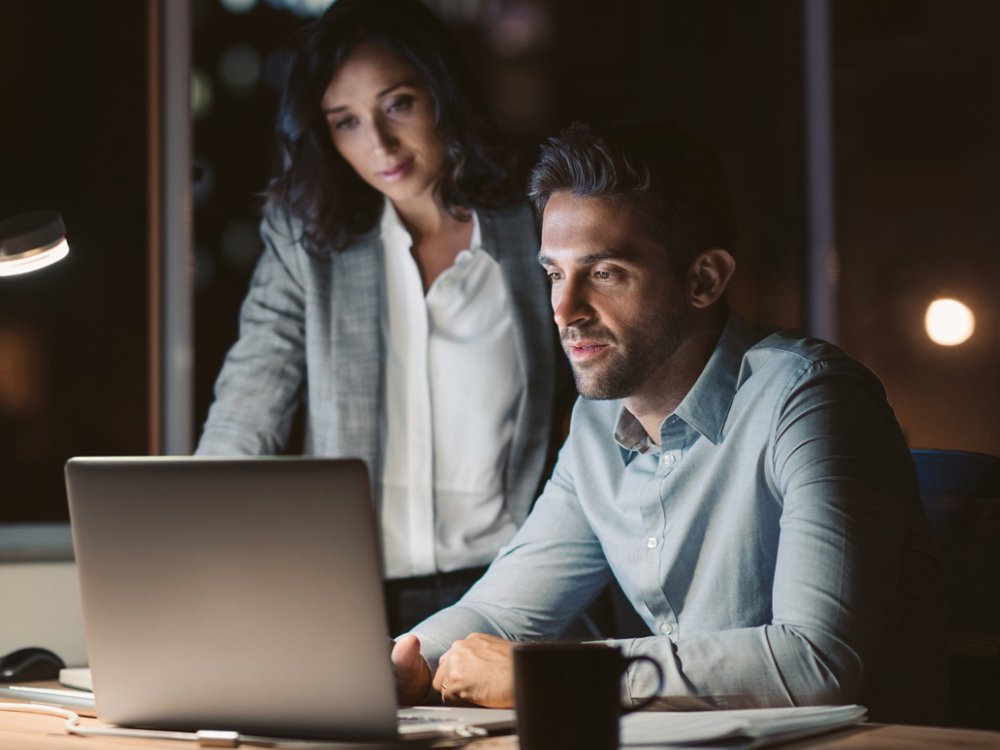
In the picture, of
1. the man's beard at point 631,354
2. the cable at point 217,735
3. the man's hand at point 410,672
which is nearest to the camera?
the cable at point 217,735

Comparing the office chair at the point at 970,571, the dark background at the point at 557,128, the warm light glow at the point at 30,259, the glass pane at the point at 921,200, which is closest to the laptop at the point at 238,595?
the warm light glow at the point at 30,259

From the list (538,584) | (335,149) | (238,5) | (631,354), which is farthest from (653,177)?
(238,5)

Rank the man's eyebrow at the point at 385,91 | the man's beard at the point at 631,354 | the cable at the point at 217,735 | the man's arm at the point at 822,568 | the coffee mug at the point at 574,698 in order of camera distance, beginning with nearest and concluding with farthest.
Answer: the coffee mug at the point at 574,698
the cable at the point at 217,735
the man's arm at the point at 822,568
the man's beard at the point at 631,354
the man's eyebrow at the point at 385,91

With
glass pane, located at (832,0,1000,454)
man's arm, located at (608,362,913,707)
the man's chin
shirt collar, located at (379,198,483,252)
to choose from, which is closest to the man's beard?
the man's chin

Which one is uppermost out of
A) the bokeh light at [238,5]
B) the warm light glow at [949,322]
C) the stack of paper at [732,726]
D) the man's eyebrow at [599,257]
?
the bokeh light at [238,5]

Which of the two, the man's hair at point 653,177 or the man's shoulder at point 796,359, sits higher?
the man's hair at point 653,177

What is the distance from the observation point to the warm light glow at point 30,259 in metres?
1.41

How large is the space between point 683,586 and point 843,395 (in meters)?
0.37

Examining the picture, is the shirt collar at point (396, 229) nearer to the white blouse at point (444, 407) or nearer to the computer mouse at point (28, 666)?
the white blouse at point (444, 407)

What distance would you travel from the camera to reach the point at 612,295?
182cm

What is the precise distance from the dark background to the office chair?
4.14ft

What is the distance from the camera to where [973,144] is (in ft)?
9.24

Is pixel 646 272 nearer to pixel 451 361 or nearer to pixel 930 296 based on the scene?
pixel 451 361

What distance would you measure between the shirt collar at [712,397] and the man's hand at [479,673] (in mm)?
472
